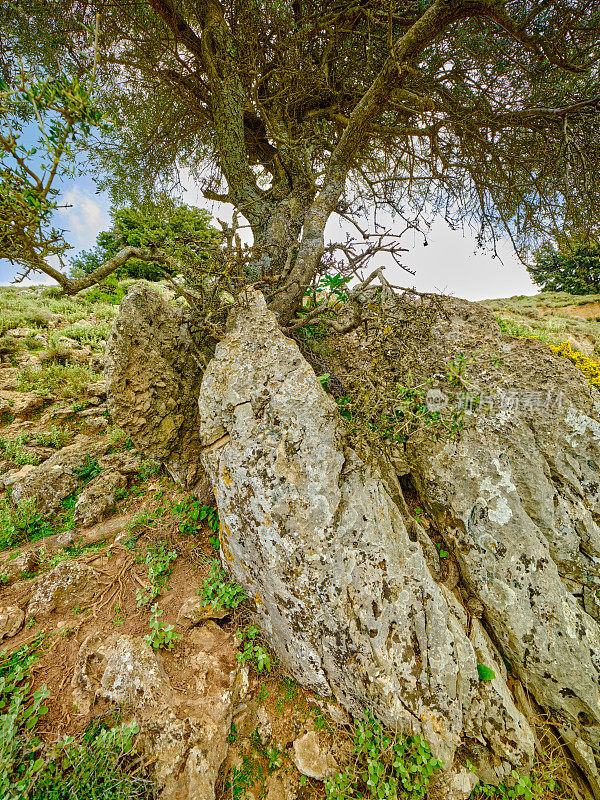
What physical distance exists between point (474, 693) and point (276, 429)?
299cm

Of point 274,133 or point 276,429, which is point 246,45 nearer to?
point 274,133

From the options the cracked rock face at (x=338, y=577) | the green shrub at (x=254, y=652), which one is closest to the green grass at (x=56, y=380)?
the cracked rock face at (x=338, y=577)

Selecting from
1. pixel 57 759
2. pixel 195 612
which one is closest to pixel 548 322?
pixel 195 612

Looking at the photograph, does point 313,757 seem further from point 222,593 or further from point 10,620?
point 10,620

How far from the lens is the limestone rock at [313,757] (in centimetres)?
253

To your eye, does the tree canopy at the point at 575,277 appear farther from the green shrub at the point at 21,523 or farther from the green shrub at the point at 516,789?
the green shrub at the point at 21,523

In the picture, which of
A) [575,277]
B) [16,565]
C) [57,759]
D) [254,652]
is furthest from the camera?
[575,277]

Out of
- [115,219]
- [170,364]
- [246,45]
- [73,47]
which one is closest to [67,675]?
[170,364]

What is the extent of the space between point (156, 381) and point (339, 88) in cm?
586

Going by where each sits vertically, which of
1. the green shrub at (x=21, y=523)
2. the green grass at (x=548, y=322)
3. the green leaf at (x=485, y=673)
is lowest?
the green leaf at (x=485, y=673)

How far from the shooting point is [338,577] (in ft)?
8.98

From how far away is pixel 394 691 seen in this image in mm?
2564

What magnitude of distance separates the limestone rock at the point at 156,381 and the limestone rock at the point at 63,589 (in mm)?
1336

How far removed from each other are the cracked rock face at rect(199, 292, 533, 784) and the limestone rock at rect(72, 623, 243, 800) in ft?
2.01
